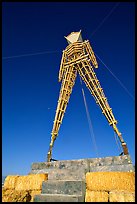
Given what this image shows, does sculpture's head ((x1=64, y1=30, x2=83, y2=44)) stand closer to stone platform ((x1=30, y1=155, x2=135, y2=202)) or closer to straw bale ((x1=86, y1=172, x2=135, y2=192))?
stone platform ((x1=30, y1=155, x2=135, y2=202))

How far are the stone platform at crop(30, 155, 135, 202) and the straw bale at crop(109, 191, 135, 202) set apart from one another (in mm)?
953

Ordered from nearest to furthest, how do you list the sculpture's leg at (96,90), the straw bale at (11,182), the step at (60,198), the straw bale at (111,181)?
the step at (60,198) → the straw bale at (111,181) → the straw bale at (11,182) → the sculpture's leg at (96,90)

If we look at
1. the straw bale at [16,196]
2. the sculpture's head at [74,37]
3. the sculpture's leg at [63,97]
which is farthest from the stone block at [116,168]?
the sculpture's head at [74,37]

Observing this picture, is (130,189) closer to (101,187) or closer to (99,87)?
(101,187)

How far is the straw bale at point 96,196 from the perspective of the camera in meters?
5.85

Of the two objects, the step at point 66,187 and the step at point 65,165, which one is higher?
the step at point 65,165

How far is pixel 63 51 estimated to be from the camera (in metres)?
13.9

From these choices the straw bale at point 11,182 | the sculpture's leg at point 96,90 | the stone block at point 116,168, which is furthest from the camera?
the sculpture's leg at point 96,90

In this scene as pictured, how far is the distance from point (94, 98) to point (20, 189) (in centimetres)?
708

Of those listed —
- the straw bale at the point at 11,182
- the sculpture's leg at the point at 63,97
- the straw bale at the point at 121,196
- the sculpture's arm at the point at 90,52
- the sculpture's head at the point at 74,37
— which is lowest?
the straw bale at the point at 11,182

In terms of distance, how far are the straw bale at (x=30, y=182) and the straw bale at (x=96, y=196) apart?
2164 mm

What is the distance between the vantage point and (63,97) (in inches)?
492

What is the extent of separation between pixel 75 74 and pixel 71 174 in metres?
7.84

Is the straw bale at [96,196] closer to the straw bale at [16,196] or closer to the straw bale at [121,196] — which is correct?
the straw bale at [121,196]
